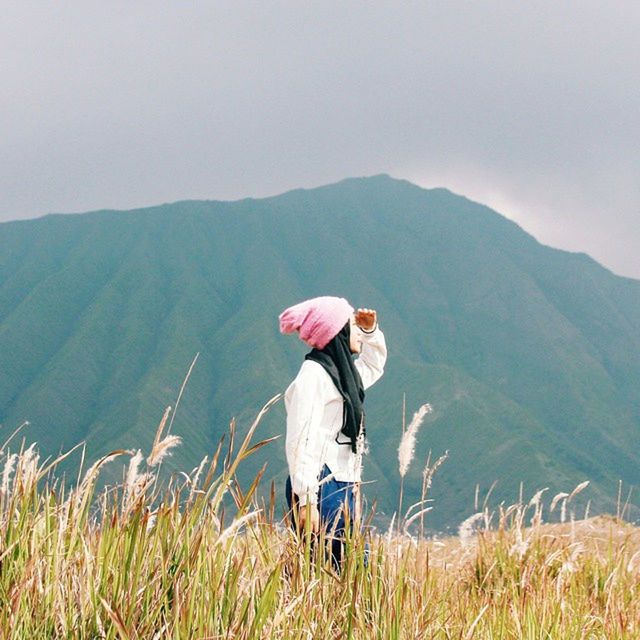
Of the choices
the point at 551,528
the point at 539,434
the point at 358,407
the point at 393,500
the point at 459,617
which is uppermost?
the point at 358,407

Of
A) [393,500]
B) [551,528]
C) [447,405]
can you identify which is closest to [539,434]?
[447,405]

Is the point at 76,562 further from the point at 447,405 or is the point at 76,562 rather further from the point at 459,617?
the point at 447,405

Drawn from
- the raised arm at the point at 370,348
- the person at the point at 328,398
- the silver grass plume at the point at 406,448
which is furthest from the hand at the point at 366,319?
the silver grass plume at the point at 406,448

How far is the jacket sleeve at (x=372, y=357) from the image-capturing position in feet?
17.6

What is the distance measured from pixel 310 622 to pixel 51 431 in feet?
659

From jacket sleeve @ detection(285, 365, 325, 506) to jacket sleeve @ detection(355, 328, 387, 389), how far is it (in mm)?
804

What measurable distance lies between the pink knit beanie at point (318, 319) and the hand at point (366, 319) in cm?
47

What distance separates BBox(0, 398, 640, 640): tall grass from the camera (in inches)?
107

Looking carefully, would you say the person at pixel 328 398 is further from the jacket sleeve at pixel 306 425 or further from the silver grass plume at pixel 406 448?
the silver grass plume at pixel 406 448

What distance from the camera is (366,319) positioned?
5.35 m

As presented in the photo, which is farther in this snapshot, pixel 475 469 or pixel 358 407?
pixel 475 469

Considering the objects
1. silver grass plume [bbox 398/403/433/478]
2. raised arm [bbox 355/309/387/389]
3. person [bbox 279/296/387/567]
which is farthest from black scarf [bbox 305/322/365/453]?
silver grass plume [bbox 398/403/433/478]

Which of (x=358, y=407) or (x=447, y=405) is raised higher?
(x=358, y=407)

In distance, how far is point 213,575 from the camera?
9.41ft
